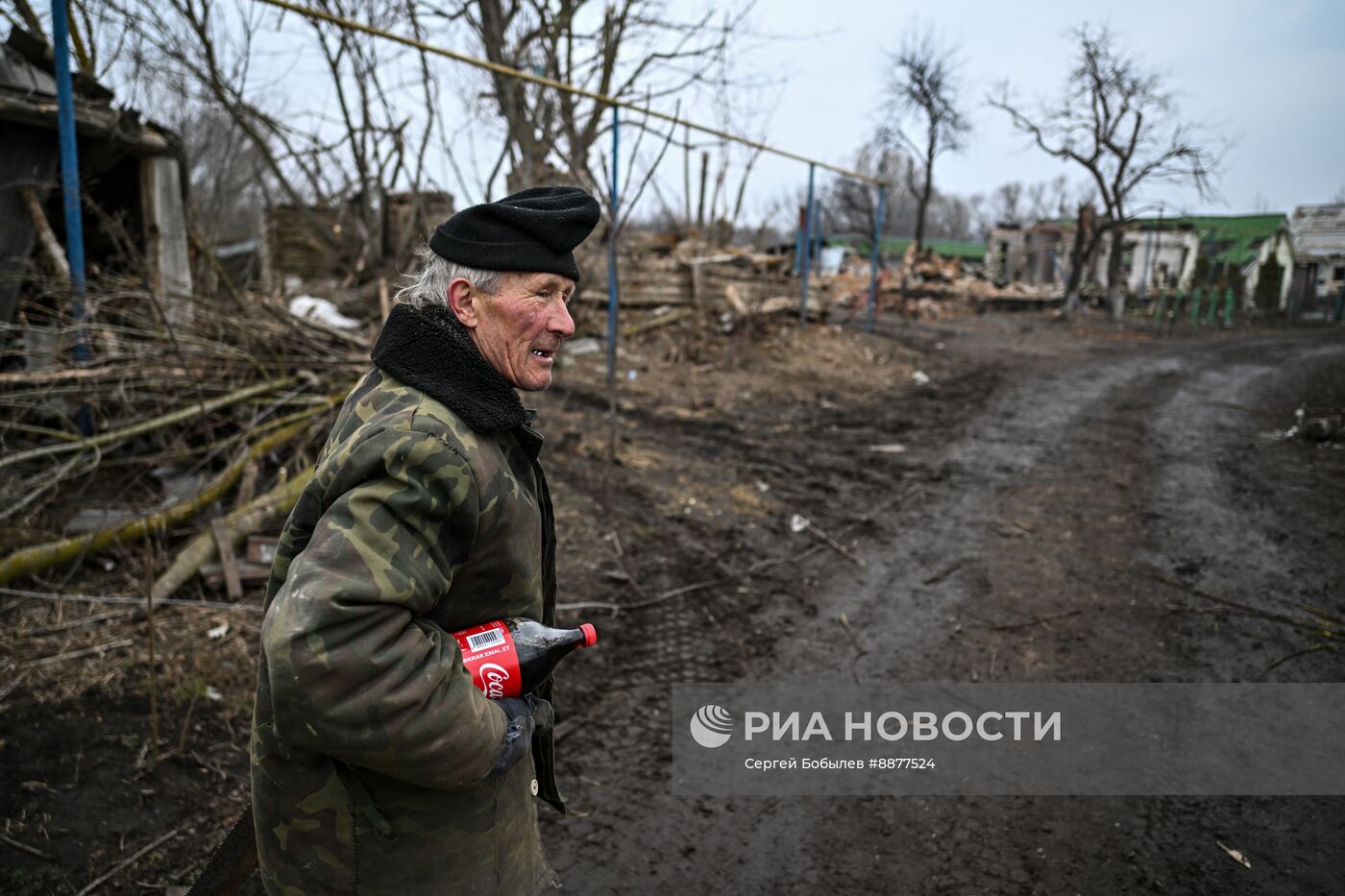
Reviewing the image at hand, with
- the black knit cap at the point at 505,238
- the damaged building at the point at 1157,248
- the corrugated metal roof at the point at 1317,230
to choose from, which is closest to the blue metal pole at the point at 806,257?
the black knit cap at the point at 505,238

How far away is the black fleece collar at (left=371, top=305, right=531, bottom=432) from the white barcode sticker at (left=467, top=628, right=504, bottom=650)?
373 mm

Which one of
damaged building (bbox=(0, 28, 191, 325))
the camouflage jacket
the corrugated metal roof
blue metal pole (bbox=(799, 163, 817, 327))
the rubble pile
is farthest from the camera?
the corrugated metal roof

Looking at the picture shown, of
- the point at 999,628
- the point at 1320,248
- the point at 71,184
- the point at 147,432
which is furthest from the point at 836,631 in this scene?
the point at 1320,248

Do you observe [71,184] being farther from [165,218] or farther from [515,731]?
[515,731]

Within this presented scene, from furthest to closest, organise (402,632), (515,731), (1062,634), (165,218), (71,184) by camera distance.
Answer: (165,218), (71,184), (1062,634), (515,731), (402,632)

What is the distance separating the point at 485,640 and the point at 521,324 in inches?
24.2

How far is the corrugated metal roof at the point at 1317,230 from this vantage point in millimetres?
34125

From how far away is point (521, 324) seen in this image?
158 cm

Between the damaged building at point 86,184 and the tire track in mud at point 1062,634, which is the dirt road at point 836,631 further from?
the damaged building at point 86,184

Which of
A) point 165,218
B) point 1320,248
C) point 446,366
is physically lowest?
point 446,366

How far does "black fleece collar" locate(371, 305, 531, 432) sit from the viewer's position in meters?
1.42

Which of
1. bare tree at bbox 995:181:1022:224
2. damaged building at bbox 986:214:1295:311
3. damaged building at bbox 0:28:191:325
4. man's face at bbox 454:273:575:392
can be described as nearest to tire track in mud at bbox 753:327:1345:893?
man's face at bbox 454:273:575:392

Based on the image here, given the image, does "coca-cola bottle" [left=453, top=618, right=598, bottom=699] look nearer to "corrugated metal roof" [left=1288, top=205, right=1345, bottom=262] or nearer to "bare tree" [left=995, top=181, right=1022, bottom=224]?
"corrugated metal roof" [left=1288, top=205, right=1345, bottom=262]

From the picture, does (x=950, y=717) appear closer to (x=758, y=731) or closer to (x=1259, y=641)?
(x=758, y=731)
